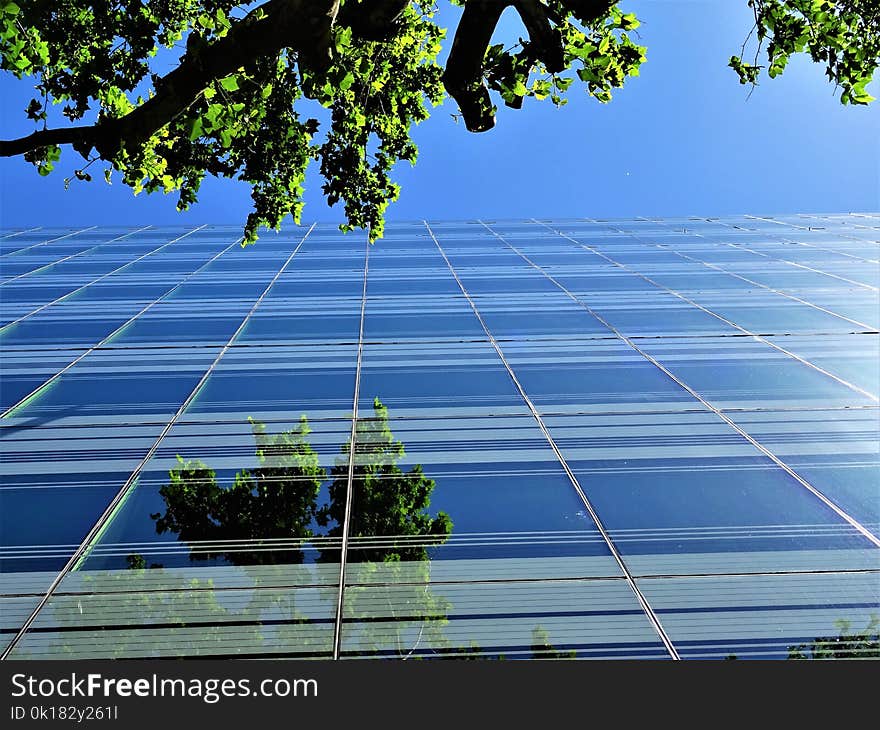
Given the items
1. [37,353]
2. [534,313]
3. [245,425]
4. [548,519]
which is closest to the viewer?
[548,519]

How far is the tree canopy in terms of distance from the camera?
27.2 feet

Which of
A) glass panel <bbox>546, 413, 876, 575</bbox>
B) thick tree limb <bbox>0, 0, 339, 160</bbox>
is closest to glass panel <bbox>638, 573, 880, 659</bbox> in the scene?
glass panel <bbox>546, 413, 876, 575</bbox>

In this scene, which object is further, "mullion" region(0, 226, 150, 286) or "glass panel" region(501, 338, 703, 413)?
"mullion" region(0, 226, 150, 286)

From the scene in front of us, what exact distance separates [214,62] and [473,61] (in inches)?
99.2

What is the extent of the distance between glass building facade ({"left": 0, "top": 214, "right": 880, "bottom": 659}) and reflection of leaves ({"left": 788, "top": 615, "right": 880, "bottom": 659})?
4cm

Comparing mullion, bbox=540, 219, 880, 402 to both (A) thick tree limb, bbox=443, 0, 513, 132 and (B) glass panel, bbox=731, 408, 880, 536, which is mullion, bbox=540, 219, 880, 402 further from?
(A) thick tree limb, bbox=443, 0, 513, 132

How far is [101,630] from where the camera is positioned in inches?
378

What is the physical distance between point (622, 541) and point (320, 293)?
15461mm

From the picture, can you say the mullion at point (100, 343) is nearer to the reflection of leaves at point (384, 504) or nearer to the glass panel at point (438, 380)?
the glass panel at point (438, 380)

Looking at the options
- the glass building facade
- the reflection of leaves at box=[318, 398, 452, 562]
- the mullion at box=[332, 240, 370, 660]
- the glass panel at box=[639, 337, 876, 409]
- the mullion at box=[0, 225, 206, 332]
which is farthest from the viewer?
the mullion at box=[0, 225, 206, 332]

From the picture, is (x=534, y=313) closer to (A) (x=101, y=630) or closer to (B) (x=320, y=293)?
(B) (x=320, y=293)

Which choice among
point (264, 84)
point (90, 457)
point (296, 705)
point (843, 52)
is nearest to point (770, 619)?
point (296, 705)

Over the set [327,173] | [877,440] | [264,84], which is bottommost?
[877,440]

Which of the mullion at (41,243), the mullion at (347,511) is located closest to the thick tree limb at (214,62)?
the mullion at (347,511)
